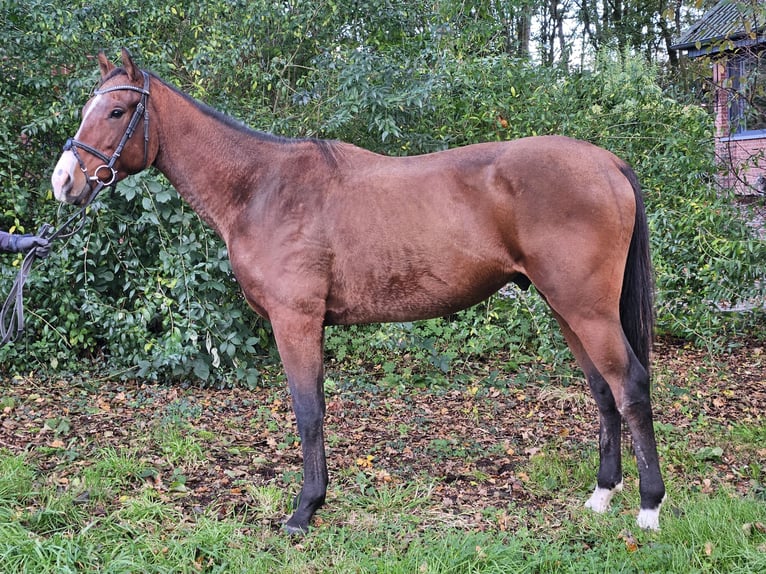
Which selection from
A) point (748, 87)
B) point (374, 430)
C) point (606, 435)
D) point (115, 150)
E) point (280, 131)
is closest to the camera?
point (115, 150)

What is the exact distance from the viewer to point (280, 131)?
19.2ft

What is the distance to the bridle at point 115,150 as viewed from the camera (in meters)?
3.17

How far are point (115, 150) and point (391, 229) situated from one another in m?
1.48

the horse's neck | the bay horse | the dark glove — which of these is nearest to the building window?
the bay horse

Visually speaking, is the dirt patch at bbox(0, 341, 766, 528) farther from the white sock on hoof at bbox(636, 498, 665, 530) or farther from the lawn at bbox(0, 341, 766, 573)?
the white sock on hoof at bbox(636, 498, 665, 530)

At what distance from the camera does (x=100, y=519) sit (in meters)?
3.12

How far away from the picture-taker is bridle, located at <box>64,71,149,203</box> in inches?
125

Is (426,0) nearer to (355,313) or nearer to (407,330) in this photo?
(407,330)

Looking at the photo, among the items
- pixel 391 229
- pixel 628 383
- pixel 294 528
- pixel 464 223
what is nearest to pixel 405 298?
pixel 391 229

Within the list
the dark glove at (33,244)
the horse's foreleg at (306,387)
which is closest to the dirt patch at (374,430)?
the horse's foreleg at (306,387)

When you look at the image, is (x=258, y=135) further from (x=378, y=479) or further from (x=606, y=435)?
(x=606, y=435)

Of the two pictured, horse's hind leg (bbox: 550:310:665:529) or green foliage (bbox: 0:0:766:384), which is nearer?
horse's hind leg (bbox: 550:310:665:529)

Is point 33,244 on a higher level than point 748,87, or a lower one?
lower

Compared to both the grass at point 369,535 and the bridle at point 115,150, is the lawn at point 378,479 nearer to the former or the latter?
the grass at point 369,535
